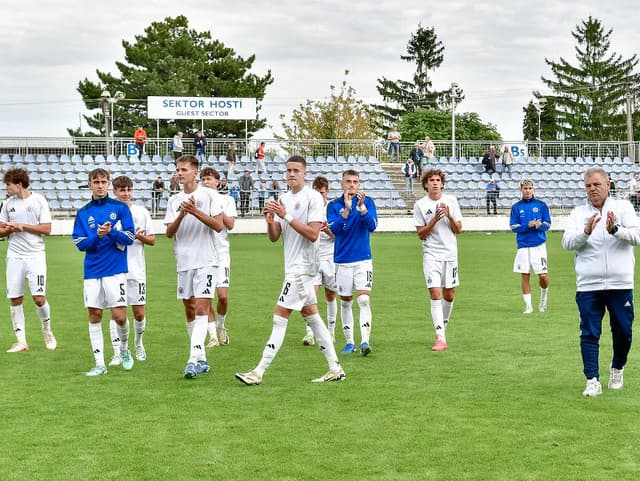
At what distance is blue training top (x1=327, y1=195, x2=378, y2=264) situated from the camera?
424 inches

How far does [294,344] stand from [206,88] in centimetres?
A: 6345

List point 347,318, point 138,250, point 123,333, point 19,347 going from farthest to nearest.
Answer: point 19,347
point 347,318
point 138,250
point 123,333

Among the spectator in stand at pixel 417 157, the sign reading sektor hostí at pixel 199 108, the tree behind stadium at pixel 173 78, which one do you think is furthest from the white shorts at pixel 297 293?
the tree behind stadium at pixel 173 78

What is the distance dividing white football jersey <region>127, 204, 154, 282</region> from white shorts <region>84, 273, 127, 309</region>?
0.94 m

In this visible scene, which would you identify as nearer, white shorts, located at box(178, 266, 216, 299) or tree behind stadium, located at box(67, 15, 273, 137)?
white shorts, located at box(178, 266, 216, 299)

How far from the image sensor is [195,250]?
30.8 feet

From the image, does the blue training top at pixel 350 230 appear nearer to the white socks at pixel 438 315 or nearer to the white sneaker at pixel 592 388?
the white socks at pixel 438 315

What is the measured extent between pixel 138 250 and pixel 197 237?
56.7 inches

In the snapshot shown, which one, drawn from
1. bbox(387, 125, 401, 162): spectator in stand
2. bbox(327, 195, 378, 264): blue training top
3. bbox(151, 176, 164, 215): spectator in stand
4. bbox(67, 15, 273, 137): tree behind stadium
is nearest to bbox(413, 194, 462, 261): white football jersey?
bbox(327, 195, 378, 264): blue training top

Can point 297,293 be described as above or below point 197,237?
below

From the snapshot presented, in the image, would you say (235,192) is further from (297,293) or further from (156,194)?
(297,293)

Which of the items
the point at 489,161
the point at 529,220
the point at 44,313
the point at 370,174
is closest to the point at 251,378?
the point at 44,313

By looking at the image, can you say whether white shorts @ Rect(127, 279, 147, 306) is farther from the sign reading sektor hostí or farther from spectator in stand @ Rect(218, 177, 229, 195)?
the sign reading sektor hostí

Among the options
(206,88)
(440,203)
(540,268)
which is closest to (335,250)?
(440,203)
